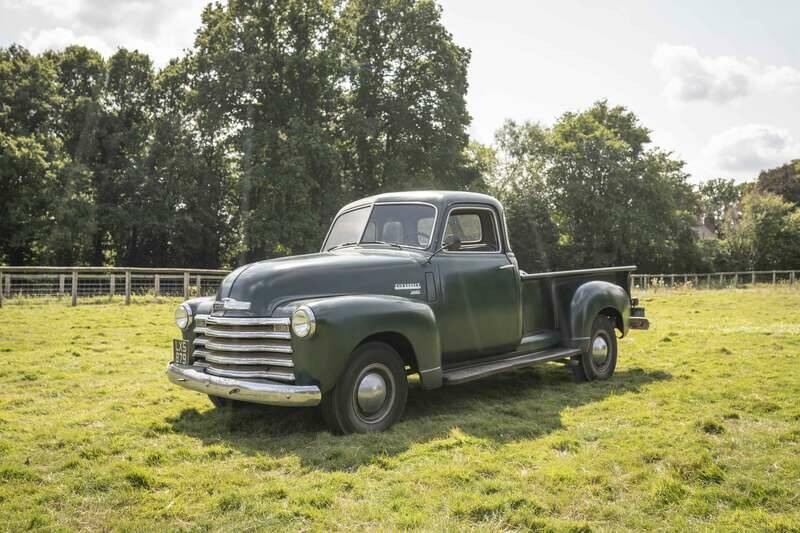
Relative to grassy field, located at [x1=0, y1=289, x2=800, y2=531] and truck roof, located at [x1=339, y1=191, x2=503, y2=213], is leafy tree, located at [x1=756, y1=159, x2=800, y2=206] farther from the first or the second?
truck roof, located at [x1=339, y1=191, x2=503, y2=213]

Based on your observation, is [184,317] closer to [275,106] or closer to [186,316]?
[186,316]

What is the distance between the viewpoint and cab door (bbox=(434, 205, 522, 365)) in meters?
6.57

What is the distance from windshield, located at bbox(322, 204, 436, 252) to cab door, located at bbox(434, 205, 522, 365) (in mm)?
226

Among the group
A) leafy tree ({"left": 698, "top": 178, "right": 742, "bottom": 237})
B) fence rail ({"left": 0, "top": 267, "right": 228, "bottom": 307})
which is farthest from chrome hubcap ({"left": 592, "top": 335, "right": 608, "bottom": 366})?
leafy tree ({"left": 698, "top": 178, "right": 742, "bottom": 237})

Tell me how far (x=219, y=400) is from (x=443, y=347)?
92.9 inches

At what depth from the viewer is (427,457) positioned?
192 inches

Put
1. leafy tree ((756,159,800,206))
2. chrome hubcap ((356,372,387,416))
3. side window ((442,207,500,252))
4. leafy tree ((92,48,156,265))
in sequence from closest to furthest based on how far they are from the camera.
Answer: chrome hubcap ((356,372,387,416)), side window ((442,207,500,252)), leafy tree ((92,48,156,265)), leafy tree ((756,159,800,206))

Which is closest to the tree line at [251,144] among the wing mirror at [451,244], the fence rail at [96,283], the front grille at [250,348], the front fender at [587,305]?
the fence rail at [96,283]

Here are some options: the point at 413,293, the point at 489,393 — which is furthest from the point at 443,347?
the point at 489,393

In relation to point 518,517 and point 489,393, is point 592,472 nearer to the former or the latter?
point 518,517

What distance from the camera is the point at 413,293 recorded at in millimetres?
6203

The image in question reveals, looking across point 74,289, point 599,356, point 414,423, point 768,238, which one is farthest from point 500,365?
point 768,238

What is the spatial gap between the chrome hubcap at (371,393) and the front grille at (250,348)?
0.62m

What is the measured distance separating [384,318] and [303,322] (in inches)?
28.4
